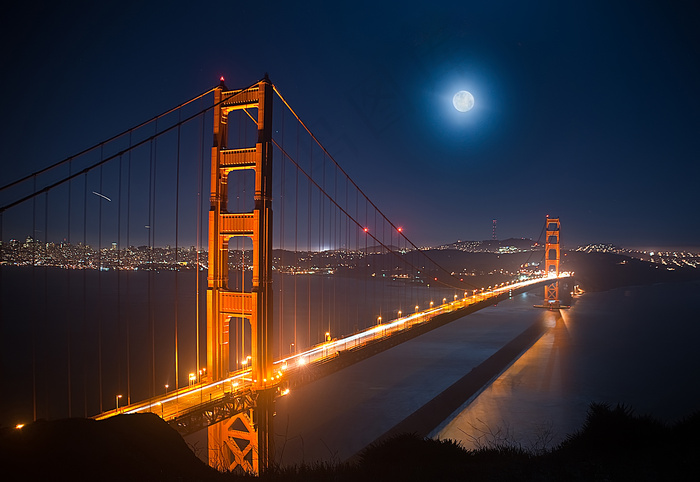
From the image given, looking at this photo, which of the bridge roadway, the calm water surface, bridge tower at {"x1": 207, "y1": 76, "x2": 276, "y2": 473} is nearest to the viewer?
the bridge roadway

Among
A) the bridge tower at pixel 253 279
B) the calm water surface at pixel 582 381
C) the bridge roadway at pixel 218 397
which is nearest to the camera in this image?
the bridge roadway at pixel 218 397

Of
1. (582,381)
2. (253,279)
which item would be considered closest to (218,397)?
(253,279)

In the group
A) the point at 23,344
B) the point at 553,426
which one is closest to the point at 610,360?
the point at 553,426

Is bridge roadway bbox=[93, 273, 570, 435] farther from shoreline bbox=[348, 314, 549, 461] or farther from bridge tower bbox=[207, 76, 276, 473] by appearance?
shoreline bbox=[348, 314, 549, 461]

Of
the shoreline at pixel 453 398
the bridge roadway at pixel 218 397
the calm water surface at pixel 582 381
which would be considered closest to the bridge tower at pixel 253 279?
the bridge roadway at pixel 218 397

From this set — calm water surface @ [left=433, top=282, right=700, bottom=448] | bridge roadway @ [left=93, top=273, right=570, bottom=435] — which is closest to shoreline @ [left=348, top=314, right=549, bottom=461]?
calm water surface @ [left=433, top=282, right=700, bottom=448]

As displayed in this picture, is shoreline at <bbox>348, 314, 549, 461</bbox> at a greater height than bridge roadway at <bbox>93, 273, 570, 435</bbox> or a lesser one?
lesser

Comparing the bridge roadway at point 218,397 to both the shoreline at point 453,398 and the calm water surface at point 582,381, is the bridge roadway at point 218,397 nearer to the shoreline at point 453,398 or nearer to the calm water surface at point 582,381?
the shoreline at point 453,398

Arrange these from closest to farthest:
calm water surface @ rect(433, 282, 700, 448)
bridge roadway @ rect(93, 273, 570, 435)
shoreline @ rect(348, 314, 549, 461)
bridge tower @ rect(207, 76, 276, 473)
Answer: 1. bridge roadway @ rect(93, 273, 570, 435)
2. bridge tower @ rect(207, 76, 276, 473)
3. shoreline @ rect(348, 314, 549, 461)
4. calm water surface @ rect(433, 282, 700, 448)

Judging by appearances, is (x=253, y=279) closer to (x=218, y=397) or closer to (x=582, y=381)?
(x=218, y=397)
